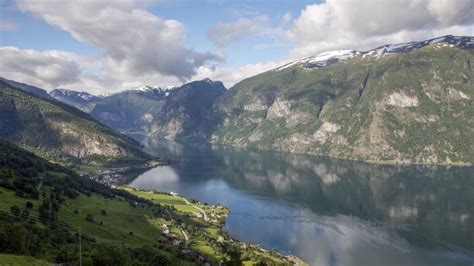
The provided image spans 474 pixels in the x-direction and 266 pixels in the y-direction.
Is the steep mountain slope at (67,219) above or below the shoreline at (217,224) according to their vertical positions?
above

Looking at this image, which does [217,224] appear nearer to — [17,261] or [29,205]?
[29,205]

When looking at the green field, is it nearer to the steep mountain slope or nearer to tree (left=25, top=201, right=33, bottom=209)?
the steep mountain slope

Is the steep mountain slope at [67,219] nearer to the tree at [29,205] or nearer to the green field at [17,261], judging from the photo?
the tree at [29,205]

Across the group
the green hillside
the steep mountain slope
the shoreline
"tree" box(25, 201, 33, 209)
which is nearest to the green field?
the green hillside

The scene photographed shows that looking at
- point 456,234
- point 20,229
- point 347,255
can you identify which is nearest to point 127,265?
point 20,229

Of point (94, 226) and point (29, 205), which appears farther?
point (94, 226)

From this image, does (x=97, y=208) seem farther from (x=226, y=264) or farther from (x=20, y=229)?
(x=20, y=229)

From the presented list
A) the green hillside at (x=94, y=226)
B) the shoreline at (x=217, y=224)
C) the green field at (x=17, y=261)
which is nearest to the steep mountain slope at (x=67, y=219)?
the green hillside at (x=94, y=226)

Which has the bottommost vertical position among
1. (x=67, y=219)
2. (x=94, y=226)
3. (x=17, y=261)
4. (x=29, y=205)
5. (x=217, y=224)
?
(x=217, y=224)

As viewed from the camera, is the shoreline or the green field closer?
the green field

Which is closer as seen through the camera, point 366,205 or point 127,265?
point 127,265

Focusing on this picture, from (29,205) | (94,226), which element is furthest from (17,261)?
(94,226)
